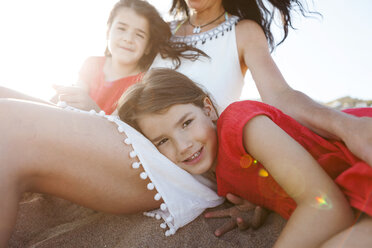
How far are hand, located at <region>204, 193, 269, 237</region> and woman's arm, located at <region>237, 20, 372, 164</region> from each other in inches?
22.8

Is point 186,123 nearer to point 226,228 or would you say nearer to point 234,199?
point 234,199

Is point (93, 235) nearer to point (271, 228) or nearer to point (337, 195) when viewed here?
point (271, 228)

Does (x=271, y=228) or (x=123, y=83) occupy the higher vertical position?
(x=123, y=83)

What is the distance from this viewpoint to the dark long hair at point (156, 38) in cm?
259

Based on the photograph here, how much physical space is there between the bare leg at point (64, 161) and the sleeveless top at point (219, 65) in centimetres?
108

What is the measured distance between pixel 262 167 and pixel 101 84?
2.29 meters

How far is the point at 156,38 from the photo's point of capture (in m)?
2.94

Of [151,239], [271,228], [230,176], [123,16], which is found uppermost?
[123,16]

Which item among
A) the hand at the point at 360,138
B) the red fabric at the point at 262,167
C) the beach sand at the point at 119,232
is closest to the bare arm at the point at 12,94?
the beach sand at the point at 119,232

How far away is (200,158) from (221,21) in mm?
1579

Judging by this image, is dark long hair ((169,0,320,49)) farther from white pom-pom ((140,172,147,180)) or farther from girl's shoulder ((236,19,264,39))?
white pom-pom ((140,172,147,180))

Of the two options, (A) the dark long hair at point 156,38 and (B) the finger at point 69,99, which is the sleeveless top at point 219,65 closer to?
(A) the dark long hair at point 156,38

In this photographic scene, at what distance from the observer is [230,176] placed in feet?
A: 5.41

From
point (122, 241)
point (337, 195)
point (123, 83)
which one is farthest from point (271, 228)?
point (123, 83)
